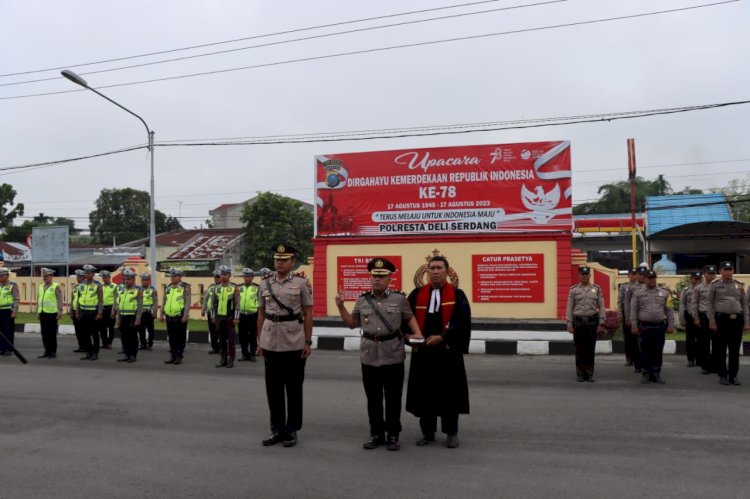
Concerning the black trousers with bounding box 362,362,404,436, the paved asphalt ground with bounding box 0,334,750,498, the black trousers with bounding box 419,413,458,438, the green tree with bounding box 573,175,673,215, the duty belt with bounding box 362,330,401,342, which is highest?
the green tree with bounding box 573,175,673,215

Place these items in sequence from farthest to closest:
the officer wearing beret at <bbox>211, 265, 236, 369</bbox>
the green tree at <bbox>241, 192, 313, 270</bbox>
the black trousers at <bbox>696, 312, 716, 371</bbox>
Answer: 1. the green tree at <bbox>241, 192, 313, 270</bbox>
2. the officer wearing beret at <bbox>211, 265, 236, 369</bbox>
3. the black trousers at <bbox>696, 312, 716, 371</bbox>

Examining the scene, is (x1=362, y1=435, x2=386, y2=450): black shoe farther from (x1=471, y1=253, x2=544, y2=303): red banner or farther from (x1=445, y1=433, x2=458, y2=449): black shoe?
(x1=471, y1=253, x2=544, y2=303): red banner

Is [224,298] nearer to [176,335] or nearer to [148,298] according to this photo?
[176,335]

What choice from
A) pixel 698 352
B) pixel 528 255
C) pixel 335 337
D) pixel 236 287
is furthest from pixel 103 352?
pixel 698 352

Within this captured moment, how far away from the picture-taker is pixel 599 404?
6.91 m

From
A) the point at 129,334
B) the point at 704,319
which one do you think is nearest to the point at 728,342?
the point at 704,319

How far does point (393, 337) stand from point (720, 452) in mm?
2939

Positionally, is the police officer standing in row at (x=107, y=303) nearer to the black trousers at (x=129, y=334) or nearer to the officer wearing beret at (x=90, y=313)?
the officer wearing beret at (x=90, y=313)

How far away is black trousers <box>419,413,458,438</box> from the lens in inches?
205

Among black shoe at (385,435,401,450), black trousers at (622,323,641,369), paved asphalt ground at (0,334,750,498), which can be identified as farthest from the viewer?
black trousers at (622,323,641,369)

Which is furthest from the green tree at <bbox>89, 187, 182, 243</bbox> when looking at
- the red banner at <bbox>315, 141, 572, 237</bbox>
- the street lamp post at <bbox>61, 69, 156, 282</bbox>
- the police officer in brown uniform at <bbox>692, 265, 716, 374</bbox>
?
the police officer in brown uniform at <bbox>692, 265, 716, 374</bbox>

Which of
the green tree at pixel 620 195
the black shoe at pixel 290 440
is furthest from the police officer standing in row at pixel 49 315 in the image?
the green tree at pixel 620 195

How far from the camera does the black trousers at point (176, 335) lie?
10695 mm

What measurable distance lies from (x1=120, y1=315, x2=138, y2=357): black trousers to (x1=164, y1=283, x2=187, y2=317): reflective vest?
742mm
